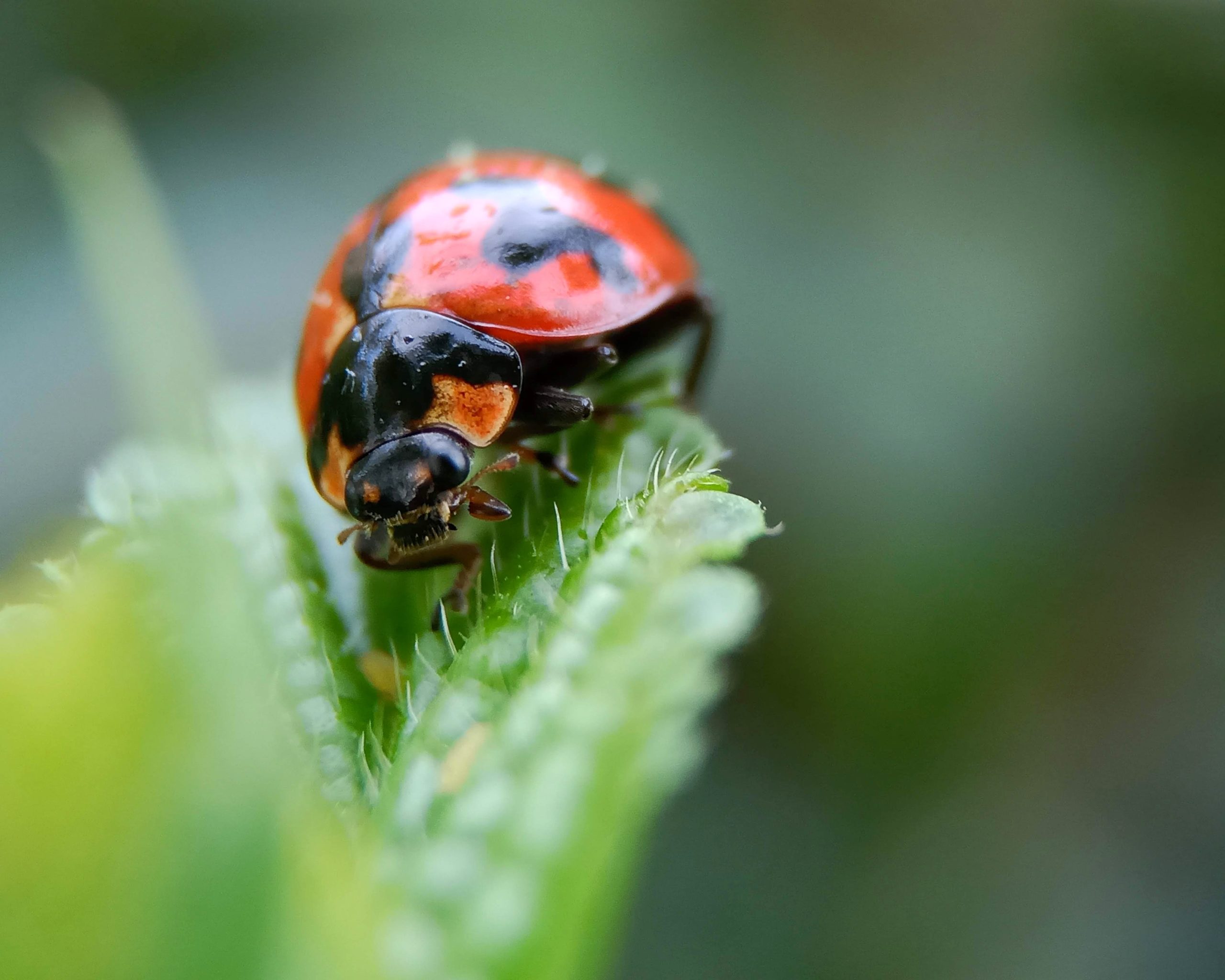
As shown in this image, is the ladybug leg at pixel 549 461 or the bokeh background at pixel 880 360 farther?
the bokeh background at pixel 880 360

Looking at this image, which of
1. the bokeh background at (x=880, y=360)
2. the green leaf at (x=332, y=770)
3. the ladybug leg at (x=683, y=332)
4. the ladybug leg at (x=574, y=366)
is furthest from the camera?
the bokeh background at (x=880, y=360)

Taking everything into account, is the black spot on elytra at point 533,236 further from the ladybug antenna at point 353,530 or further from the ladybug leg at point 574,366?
the ladybug antenna at point 353,530

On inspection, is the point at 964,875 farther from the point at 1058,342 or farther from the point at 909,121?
the point at 909,121

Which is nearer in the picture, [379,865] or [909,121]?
[379,865]

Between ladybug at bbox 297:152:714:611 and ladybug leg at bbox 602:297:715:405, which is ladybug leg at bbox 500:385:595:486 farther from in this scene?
ladybug leg at bbox 602:297:715:405

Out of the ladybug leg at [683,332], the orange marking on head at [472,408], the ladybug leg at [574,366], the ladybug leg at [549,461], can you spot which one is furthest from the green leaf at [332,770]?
the ladybug leg at [683,332]

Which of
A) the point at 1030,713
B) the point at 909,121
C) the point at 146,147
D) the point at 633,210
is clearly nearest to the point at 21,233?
the point at 146,147

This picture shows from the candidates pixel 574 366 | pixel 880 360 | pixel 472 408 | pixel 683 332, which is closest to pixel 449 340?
pixel 472 408
